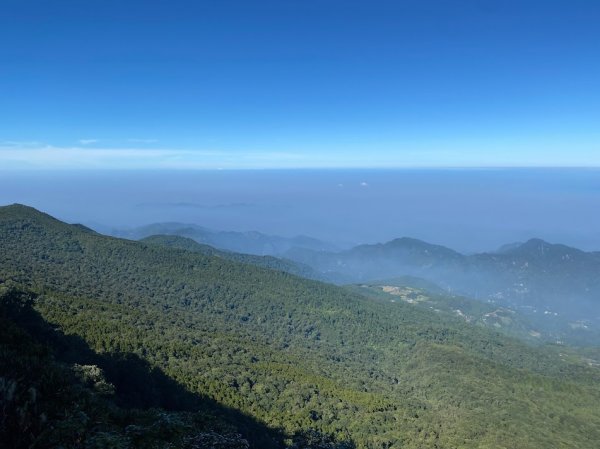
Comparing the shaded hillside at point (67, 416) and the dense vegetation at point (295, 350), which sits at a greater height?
the shaded hillside at point (67, 416)

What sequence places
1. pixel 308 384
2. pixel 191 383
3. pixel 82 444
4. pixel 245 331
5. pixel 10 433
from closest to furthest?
pixel 10 433
pixel 82 444
pixel 191 383
pixel 308 384
pixel 245 331

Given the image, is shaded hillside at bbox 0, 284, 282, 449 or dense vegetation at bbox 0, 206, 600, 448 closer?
shaded hillside at bbox 0, 284, 282, 449

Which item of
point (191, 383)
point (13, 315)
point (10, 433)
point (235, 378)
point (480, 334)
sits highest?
point (10, 433)

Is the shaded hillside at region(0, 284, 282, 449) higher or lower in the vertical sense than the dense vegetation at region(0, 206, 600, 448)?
higher

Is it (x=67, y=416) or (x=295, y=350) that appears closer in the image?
(x=67, y=416)

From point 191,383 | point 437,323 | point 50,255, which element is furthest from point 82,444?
point 437,323

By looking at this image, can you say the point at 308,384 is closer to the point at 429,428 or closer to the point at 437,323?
the point at 429,428

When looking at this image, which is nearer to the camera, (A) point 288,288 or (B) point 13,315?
(B) point 13,315

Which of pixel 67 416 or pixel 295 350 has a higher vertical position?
pixel 67 416
